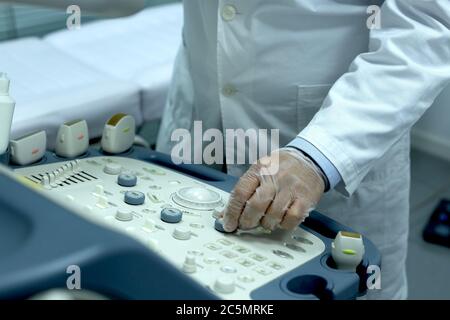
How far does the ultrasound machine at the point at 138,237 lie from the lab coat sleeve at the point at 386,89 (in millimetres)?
121

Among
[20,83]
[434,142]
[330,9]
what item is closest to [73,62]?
[20,83]

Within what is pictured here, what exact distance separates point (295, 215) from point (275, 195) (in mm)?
41

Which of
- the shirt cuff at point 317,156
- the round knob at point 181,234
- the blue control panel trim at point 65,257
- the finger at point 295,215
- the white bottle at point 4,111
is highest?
the blue control panel trim at point 65,257

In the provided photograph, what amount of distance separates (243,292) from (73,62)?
1.36m

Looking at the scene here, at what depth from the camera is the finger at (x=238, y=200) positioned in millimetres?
913

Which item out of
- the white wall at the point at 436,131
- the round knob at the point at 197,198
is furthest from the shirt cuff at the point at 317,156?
the white wall at the point at 436,131

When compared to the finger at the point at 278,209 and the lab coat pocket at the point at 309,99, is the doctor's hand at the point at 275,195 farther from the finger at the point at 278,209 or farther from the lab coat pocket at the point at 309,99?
the lab coat pocket at the point at 309,99

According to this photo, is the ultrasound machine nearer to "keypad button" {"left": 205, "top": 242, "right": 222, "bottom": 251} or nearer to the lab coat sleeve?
"keypad button" {"left": 205, "top": 242, "right": 222, "bottom": 251}

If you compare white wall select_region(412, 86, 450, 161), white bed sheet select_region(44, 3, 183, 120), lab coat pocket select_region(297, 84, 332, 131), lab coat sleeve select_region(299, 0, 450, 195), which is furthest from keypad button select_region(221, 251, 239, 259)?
white wall select_region(412, 86, 450, 161)

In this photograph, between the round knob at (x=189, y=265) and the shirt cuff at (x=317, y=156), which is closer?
the round knob at (x=189, y=265)

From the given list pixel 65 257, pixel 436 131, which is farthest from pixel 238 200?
pixel 436 131

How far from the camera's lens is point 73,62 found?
196 centimetres

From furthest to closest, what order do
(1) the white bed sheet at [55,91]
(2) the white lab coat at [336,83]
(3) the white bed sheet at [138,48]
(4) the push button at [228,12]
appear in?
(3) the white bed sheet at [138,48] → (1) the white bed sheet at [55,91] → (4) the push button at [228,12] → (2) the white lab coat at [336,83]

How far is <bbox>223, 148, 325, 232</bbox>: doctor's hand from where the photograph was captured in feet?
2.99
